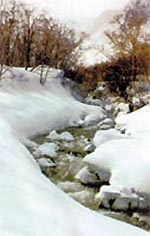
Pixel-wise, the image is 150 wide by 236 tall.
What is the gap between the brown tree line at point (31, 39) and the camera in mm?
17406

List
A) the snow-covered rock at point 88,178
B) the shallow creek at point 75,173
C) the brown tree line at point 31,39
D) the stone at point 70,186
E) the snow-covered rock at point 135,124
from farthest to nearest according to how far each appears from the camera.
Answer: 1. the brown tree line at point 31,39
2. the snow-covered rock at point 135,124
3. the snow-covered rock at point 88,178
4. the stone at point 70,186
5. the shallow creek at point 75,173

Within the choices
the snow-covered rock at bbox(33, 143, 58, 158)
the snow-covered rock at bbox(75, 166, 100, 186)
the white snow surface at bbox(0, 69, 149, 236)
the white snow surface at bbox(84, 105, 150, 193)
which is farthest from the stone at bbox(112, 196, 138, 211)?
the snow-covered rock at bbox(33, 143, 58, 158)

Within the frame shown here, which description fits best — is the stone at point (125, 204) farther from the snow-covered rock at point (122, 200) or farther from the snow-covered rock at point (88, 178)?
the snow-covered rock at point (88, 178)

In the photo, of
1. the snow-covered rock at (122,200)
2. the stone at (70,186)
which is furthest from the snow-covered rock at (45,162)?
the snow-covered rock at (122,200)

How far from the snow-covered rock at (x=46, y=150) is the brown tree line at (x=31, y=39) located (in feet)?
27.9

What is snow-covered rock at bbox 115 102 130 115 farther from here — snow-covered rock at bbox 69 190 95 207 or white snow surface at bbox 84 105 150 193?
snow-covered rock at bbox 69 190 95 207

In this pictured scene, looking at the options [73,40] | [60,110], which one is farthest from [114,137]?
[73,40]

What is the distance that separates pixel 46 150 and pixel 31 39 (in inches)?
445

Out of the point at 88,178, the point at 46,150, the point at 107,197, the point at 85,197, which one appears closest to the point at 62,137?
the point at 46,150

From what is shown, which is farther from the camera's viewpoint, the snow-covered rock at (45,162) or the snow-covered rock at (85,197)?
the snow-covered rock at (45,162)

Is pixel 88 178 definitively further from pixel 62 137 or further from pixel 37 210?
pixel 62 137

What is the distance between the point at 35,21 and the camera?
19156mm

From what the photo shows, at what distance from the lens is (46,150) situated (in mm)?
8422

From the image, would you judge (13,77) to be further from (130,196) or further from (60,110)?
(130,196)
